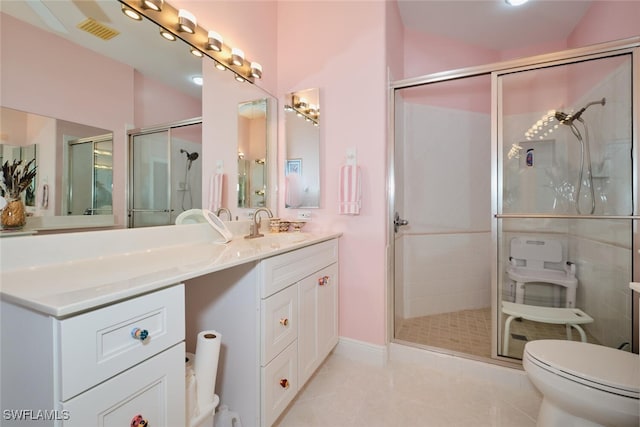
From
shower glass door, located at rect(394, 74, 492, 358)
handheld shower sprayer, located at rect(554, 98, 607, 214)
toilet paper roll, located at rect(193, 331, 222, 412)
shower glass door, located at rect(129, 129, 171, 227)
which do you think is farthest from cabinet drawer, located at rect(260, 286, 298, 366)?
handheld shower sprayer, located at rect(554, 98, 607, 214)

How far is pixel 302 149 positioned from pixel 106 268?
1514 mm

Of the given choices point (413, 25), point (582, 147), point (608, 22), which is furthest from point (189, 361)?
point (608, 22)

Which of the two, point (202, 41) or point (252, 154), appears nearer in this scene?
point (202, 41)

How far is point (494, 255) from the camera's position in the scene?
180 centimetres

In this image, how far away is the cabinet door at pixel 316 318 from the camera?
4.78ft

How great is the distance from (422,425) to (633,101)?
205 centimetres

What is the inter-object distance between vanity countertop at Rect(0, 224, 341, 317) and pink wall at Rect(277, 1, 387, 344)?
2.27ft

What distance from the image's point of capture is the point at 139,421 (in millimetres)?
717

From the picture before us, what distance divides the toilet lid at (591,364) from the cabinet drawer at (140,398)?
4.61 feet

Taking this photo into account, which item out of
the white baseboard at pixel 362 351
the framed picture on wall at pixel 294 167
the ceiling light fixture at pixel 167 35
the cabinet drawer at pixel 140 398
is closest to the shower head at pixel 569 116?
the framed picture on wall at pixel 294 167

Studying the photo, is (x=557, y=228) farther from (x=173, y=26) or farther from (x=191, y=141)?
(x=173, y=26)

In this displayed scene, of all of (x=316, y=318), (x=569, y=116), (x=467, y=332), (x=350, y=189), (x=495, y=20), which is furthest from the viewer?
(x=495, y=20)

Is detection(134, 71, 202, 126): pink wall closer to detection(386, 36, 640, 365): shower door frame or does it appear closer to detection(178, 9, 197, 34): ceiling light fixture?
detection(178, 9, 197, 34): ceiling light fixture

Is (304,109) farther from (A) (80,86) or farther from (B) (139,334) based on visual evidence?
(B) (139,334)
